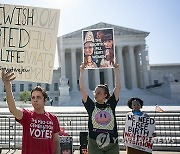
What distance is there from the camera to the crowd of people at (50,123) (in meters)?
2.55

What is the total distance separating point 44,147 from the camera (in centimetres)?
256

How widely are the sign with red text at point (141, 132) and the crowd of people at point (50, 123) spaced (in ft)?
2.97

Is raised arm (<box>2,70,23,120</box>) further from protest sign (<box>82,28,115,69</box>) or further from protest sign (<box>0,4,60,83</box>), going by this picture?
protest sign (<box>82,28,115,69</box>)

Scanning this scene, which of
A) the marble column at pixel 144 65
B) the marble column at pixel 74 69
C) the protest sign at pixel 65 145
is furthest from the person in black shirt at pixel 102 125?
the marble column at pixel 144 65

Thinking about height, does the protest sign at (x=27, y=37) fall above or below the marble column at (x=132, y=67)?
below

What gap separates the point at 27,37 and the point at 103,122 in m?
1.84

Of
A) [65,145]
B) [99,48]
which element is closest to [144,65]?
[65,145]

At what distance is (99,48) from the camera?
13.6 ft

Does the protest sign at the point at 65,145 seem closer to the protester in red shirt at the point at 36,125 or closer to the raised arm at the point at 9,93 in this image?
the protester in red shirt at the point at 36,125

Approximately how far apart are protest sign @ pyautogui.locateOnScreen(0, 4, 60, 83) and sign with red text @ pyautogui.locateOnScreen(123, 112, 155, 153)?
1802mm

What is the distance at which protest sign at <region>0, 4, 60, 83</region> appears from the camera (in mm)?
3576

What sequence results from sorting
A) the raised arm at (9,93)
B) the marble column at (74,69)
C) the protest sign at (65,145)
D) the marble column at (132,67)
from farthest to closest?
the marble column at (132,67) < the marble column at (74,69) < the protest sign at (65,145) < the raised arm at (9,93)

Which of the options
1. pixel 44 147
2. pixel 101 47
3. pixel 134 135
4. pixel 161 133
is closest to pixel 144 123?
pixel 134 135

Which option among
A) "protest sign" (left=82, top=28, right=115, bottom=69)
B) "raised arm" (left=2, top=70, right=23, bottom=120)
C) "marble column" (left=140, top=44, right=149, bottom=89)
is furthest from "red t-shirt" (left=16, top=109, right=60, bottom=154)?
"marble column" (left=140, top=44, right=149, bottom=89)
